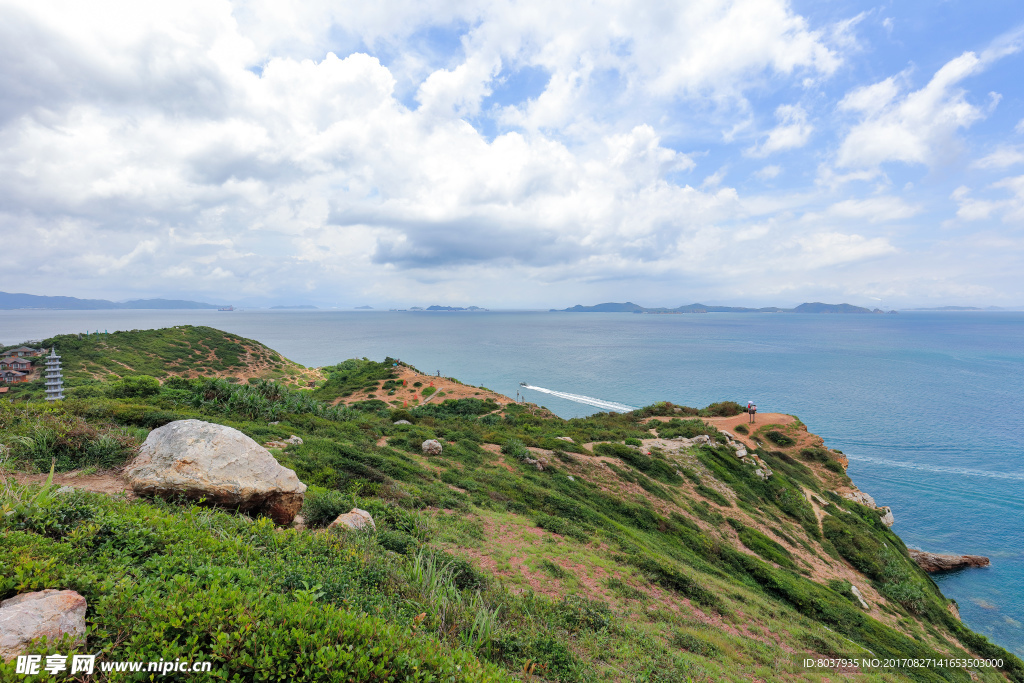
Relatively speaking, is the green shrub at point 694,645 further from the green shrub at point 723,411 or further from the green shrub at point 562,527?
the green shrub at point 723,411

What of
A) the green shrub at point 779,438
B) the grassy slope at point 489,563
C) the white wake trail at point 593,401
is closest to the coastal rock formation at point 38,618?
the grassy slope at point 489,563

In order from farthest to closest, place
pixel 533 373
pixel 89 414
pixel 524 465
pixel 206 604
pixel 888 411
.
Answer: pixel 533 373, pixel 888 411, pixel 524 465, pixel 89 414, pixel 206 604

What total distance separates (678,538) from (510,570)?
38.5 feet

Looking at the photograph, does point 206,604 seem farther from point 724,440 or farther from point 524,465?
point 724,440

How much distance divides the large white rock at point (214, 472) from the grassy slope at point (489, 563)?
718 millimetres

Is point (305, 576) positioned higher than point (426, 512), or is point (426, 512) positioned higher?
point (305, 576)

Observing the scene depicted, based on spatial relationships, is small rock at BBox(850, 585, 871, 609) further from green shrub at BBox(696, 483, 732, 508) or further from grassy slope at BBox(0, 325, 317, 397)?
grassy slope at BBox(0, 325, 317, 397)

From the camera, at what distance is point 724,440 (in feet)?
112

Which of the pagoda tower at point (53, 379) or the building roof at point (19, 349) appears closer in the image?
the pagoda tower at point (53, 379)

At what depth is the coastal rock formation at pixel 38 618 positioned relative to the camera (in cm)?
339

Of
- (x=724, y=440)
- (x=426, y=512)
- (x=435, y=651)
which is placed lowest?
(x=724, y=440)

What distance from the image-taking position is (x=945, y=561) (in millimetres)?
28875

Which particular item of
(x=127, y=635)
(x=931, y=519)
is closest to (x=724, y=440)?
(x=931, y=519)

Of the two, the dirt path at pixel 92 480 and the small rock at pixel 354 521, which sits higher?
the dirt path at pixel 92 480
